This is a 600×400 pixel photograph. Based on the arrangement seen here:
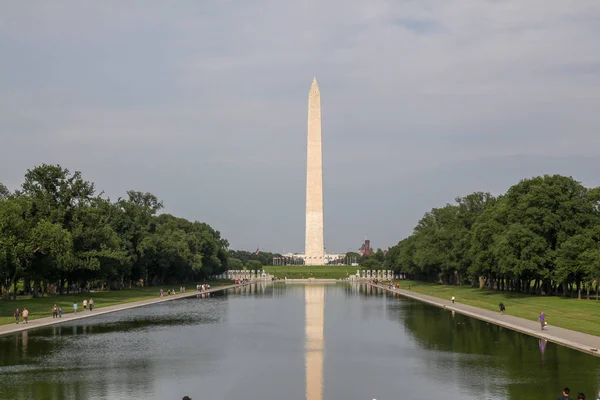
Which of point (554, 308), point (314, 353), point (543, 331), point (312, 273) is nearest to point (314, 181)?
point (312, 273)

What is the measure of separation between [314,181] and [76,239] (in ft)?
224

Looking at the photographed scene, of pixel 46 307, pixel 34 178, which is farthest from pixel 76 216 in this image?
pixel 46 307

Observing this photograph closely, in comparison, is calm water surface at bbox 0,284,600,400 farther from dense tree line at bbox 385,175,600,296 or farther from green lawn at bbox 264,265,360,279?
green lawn at bbox 264,265,360,279

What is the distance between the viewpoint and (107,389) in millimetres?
20203

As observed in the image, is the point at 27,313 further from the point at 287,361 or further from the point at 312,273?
the point at 312,273

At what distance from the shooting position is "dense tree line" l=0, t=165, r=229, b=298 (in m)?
52.8

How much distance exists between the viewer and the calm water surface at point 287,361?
20.1 metres

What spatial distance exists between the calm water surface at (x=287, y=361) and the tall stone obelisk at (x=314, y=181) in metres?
83.8

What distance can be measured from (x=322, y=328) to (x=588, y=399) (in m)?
20.2

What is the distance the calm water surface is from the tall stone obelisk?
3299 inches

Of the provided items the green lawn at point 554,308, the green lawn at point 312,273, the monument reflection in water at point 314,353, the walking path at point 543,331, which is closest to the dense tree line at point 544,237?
the green lawn at point 554,308

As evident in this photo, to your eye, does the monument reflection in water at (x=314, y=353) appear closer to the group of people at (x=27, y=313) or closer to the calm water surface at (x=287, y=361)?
the calm water surface at (x=287, y=361)

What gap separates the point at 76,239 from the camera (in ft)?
208

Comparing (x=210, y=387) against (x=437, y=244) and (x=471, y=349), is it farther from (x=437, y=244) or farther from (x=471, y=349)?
(x=437, y=244)
